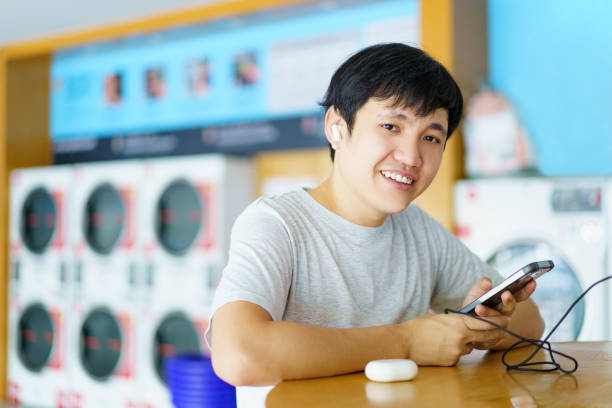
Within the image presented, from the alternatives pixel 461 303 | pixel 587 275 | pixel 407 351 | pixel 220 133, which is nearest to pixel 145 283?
pixel 220 133

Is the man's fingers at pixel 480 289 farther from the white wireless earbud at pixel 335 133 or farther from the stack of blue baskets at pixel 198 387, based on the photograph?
the stack of blue baskets at pixel 198 387

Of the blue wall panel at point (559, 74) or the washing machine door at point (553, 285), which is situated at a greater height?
the blue wall panel at point (559, 74)

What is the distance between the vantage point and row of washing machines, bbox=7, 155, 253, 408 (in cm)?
370

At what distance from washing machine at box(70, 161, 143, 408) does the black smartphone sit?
9.74ft

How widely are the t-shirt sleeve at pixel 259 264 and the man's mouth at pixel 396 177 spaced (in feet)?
0.76

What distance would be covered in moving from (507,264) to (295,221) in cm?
180

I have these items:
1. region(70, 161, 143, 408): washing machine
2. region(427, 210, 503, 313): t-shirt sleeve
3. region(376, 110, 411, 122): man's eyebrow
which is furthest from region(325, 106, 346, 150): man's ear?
region(70, 161, 143, 408): washing machine

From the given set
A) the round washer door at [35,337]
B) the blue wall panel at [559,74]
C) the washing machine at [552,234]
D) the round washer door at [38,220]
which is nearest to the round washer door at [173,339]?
the round washer door at [35,337]

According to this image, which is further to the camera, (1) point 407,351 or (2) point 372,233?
(2) point 372,233

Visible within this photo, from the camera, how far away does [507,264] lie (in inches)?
115

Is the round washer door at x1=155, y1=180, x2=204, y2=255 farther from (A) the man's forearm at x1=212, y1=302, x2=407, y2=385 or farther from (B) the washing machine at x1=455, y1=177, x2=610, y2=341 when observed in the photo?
(A) the man's forearm at x1=212, y1=302, x2=407, y2=385

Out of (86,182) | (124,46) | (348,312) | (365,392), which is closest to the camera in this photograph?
(365,392)

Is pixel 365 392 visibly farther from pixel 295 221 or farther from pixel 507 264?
pixel 507 264

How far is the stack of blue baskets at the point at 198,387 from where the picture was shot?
2793 millimetres
